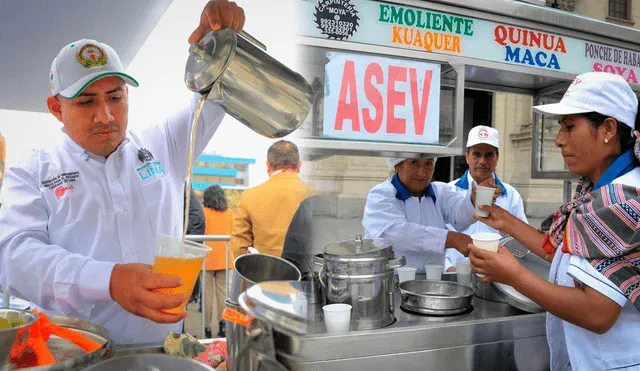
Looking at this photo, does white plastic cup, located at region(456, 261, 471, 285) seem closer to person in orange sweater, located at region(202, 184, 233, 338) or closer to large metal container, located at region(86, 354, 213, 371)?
large metal container, located at region(86, 354, 213, 371)

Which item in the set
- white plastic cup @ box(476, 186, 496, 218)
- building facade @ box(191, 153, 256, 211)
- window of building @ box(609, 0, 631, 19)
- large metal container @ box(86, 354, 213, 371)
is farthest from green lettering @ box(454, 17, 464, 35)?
window of building @ box(609, 0, 631, 19)

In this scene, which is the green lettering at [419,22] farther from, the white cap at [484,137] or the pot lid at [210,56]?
the white cap at [484,137]

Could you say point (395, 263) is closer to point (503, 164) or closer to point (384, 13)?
point (384, 13)

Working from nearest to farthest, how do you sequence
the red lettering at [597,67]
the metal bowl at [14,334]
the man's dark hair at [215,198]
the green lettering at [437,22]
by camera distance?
1. the metal bowl at [14,334]
2. the green lettering at [437,22]
3. the red lettering at [597,67]
4. the man's dark hair at [215,198]

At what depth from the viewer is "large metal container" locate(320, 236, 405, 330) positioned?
1583mm

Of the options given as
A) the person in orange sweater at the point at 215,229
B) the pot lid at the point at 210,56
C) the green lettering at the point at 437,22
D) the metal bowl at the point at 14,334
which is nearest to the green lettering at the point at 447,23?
the green lettering at the point at 437,22

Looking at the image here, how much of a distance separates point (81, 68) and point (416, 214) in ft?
6.83

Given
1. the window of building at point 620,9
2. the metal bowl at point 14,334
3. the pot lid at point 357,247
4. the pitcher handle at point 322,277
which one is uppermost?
the window of building at point 620,9

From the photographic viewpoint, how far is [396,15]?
2.15 metres

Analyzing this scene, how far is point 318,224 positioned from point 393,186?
24.1 inches

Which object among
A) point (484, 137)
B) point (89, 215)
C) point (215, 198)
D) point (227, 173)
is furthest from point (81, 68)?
point (227, 173)

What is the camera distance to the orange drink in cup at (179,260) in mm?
1158

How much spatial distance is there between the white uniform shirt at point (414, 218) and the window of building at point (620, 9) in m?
17.2

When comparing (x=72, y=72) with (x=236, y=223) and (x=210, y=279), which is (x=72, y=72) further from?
(x=210, y=279)
